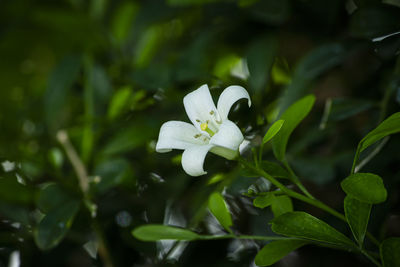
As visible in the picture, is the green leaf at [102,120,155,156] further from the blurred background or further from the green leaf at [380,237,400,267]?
the green leaf at [380,237,400,267]

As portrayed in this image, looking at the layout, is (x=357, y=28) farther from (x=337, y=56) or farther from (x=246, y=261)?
(x=246, y=261)

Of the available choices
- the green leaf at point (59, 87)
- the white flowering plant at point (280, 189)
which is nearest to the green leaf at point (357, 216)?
the white flowering plant at point (280, 189)

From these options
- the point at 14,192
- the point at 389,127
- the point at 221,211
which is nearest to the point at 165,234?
the point at 221,211

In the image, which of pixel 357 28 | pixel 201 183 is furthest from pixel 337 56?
pixel 201 183

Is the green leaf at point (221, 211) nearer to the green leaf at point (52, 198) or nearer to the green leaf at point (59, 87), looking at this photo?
the green leaf at point (52, 198)

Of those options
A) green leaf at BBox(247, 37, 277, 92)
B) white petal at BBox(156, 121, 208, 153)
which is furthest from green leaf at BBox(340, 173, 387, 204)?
green leaf at BBox(247, 37, 277, 92)

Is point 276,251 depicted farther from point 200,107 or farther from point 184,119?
point 184,119

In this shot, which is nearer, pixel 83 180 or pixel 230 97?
pixel 230 97
